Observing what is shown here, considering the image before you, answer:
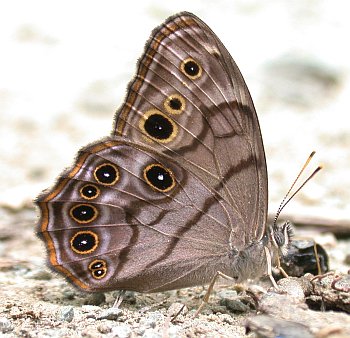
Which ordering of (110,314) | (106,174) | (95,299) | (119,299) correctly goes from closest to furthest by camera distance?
(110,314) < (106,174) < (119,299) < (95,299)

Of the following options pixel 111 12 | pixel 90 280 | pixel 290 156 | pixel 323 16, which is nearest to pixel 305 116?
pixel 290 156

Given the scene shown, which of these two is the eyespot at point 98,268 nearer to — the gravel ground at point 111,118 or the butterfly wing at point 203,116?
the gravel ground at point 111,118

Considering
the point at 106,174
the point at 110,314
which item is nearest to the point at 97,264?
the point at 110,314

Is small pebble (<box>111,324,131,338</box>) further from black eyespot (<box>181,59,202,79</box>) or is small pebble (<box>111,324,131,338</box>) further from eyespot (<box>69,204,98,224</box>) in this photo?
black eyespot (<box>181,59,202,79</box>)

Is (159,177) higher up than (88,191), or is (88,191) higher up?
(159,177)

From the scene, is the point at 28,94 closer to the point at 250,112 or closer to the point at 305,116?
the point at 305,116

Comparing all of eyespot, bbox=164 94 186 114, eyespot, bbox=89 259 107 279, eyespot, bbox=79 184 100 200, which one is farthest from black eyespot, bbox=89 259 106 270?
eyespot, bbox=164 94 186 114

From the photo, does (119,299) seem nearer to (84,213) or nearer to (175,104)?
(84,213)

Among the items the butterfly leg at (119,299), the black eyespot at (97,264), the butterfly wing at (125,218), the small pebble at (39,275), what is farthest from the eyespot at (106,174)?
the small pebble at (39,275)
